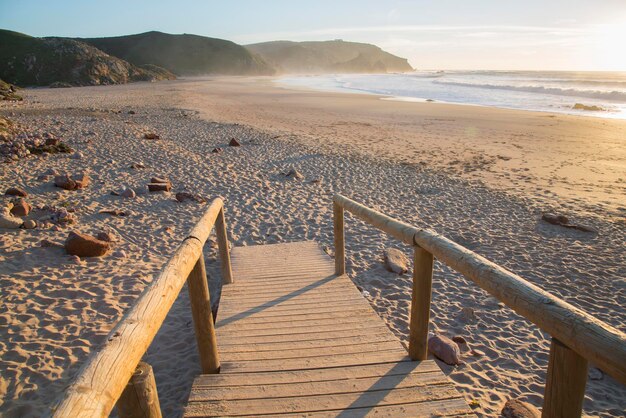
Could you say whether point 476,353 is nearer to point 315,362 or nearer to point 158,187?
point 315,362

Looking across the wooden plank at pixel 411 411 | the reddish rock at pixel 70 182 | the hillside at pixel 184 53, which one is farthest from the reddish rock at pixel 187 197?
the hillside at pixel 184 53

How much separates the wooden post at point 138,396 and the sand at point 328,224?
180 centimetres

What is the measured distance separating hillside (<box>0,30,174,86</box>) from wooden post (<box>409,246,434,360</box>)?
56.3 metres

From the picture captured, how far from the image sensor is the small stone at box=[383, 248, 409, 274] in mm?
5402

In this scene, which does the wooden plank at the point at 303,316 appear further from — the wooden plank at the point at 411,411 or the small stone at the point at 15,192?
the small stone at the point at 15,192

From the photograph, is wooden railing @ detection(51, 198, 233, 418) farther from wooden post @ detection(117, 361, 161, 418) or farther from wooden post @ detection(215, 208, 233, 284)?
wooden post @ detection(215, 208, 233, 284)

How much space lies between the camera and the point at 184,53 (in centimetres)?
10412

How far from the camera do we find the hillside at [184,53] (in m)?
96.2

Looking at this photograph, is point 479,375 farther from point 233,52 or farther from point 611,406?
point 233,52

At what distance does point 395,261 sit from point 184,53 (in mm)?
114438

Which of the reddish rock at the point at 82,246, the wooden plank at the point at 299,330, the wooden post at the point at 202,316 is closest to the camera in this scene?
the wooden post at the point at 202,316

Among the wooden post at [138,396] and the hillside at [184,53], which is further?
the hillside at [184,53]

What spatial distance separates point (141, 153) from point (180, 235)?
6103 millimetres

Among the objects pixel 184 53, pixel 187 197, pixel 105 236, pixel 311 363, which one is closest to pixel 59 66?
pixel 187 197
